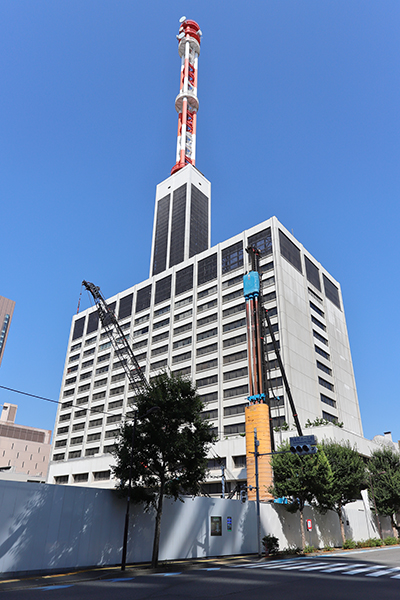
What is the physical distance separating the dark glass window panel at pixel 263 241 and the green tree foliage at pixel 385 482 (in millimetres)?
43156

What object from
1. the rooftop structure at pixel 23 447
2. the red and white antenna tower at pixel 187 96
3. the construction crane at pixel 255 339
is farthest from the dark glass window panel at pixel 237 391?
the rooftop structure at pixel 23 447

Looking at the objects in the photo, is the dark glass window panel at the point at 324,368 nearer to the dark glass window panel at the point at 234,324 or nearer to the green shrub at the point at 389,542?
the dark glass window panel at the point at 234,324

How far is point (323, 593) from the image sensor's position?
1243 cm

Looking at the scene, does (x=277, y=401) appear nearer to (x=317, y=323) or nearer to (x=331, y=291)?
(x=317, y=323)

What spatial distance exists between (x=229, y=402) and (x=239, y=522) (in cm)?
4246

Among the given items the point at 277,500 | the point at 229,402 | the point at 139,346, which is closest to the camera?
the point at 277,500

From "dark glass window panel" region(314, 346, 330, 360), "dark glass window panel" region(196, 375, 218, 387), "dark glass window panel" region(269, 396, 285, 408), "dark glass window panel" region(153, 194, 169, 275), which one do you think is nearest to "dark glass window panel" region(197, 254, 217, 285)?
"dark glass window panel" region(196, 375, 218, 387)

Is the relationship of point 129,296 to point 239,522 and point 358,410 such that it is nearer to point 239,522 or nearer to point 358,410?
point 358,410

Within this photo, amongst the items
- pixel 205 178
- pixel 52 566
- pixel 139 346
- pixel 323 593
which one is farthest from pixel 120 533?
pixel 205 178

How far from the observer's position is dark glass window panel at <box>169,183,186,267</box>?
11994 centimetres

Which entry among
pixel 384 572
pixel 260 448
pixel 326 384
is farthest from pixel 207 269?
pixel 384 572

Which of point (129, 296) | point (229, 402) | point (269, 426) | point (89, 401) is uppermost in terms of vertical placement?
point (129, 296)

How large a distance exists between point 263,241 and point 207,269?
1593cm

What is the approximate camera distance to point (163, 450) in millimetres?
24281
